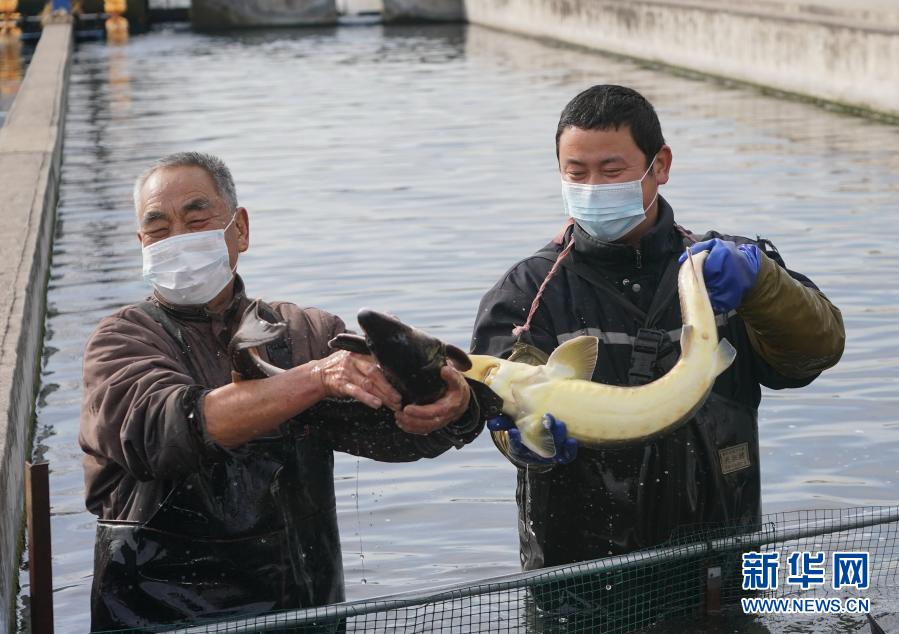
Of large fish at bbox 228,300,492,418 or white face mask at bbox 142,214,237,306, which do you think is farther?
white face mask at bbox 142,214,237,306

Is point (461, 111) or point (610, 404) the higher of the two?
point (610, 404)

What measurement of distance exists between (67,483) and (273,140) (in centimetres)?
1385

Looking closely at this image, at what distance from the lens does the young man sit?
470cm

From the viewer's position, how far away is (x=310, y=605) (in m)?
4.45

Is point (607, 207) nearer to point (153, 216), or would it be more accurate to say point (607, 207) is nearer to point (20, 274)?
point (153, 216)

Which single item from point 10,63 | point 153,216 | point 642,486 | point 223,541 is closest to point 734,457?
point 642,486

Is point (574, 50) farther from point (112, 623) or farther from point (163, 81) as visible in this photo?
point (112, 623)

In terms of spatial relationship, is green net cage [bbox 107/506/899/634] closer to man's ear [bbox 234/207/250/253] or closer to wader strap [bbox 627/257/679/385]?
wader strap [bbox 627/257/679/385]

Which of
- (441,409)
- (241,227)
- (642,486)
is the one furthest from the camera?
(642,486)

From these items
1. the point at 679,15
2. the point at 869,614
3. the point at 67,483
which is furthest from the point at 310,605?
the point at 679,15

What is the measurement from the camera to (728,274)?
4.47 m

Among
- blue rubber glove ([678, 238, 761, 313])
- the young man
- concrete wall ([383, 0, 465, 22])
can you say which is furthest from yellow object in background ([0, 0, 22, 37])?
blue rubber glove ([678, 238, 761, 313])

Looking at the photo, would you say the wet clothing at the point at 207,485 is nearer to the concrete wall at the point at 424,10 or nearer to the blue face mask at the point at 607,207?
the blue face mask at the point at 607,207

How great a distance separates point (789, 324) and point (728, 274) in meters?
0.31
